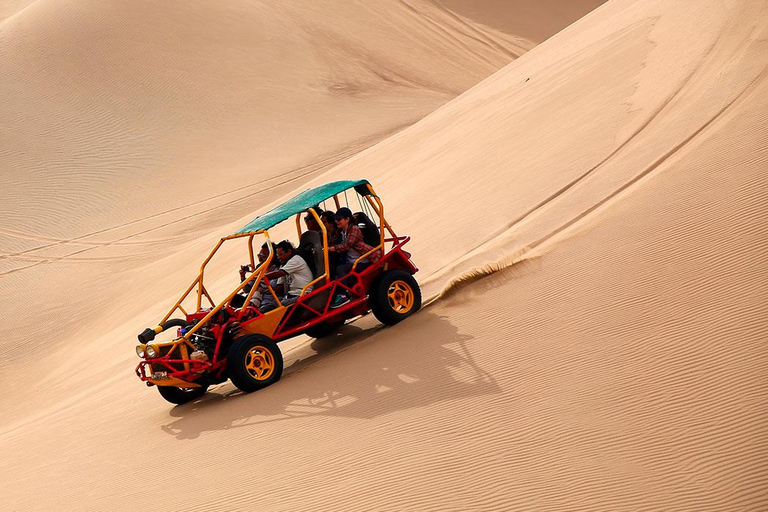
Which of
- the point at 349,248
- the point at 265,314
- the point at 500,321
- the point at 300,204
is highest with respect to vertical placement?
the point at 300,204

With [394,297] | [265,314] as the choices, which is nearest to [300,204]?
[265,314]

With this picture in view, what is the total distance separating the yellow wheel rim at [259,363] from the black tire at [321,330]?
1.43m

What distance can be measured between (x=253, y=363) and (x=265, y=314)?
0.50 m

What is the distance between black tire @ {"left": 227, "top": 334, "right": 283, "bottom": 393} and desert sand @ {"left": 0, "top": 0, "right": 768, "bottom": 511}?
0.57ft

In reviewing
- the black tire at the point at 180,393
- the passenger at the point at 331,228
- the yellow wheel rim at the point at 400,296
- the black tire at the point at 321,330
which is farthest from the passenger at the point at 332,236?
the black tire at the point at 180,393

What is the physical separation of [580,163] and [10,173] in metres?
19.5

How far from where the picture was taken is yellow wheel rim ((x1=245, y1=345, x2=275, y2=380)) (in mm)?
8406

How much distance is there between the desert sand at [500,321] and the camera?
6434mm

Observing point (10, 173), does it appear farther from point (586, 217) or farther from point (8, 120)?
point (586, 217)

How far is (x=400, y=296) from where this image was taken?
9.49 m

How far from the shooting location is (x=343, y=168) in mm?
19609

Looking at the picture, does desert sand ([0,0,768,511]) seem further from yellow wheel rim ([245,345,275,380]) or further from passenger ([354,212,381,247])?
passenger ([354,212,381,247])

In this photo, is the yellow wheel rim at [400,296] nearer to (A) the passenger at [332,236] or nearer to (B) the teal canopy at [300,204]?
(A) the passenger at [332,236]

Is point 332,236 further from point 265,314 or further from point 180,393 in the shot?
point 180,393
